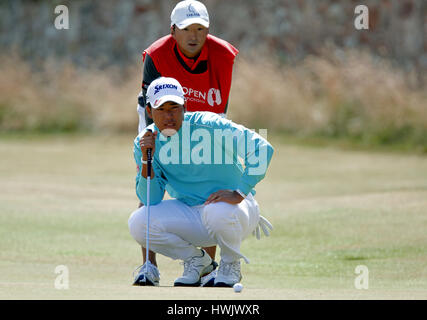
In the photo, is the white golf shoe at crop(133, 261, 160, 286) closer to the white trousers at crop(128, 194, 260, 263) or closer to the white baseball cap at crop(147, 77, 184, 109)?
the white trousers at crop(128, 194, 260, 263)

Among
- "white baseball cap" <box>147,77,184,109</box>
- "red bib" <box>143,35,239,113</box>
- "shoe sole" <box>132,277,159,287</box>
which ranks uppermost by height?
"red bib" <box>143,35,239,113</box>

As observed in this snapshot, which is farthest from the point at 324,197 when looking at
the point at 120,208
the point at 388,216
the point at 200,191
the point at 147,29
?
the point at 147,29

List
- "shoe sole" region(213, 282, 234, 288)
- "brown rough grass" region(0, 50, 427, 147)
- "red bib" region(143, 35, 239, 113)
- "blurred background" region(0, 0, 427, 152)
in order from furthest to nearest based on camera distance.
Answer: "blurred background" region(0, 0, 427, 152)
"brown rough grass" region(0, 50, 427, 147)
"red bib" region(143, 35, 239, 113)
"shoe sole" region(213, 282, 234, 288)

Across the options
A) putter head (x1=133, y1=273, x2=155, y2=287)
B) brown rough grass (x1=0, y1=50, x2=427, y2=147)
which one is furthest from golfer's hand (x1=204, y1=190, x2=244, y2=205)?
brown rough grass (x1=0, y1=50, x2=427, y2=147)

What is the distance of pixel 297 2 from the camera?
19.8m

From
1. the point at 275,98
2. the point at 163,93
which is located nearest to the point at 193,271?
the point at 163,93

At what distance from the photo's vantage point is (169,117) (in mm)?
5387

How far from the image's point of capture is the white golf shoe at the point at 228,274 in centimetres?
528

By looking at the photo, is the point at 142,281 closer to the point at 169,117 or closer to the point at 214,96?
Result: the point at 169,117

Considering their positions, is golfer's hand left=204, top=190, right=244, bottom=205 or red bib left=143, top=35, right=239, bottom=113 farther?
red bib left=143, top=35, right=239, bottom=113

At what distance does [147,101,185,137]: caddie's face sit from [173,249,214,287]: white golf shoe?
2.70 feet

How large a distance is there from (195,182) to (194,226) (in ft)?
0.93

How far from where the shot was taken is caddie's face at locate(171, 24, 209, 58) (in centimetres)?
606
